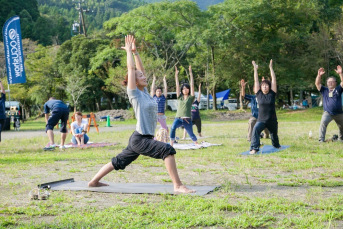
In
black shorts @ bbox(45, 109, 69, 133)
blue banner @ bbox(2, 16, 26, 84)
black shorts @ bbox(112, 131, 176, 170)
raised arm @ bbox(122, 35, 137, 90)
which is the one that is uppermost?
blue banner @ bbox(2, 16, 26, 84)

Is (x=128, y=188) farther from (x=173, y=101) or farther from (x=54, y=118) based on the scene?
(x=173, y=101)

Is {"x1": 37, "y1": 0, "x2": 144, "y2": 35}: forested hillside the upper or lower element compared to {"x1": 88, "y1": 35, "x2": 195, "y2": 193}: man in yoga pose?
upper

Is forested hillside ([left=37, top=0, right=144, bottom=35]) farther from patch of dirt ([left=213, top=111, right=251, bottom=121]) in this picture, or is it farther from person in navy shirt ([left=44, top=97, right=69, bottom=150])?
person in navy shirt ([left=44, top=97, right=69, bottom=150])

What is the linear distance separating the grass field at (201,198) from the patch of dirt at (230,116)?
26752 millimetres

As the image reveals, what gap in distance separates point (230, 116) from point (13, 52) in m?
20.6

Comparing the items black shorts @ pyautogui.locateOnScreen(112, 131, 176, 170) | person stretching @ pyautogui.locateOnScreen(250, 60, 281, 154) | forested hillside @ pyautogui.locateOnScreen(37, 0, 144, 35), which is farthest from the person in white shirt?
forested hillside @ pyautogui.locateOnScreen(37, 0, 144, 35)

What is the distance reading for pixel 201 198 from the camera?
5227 millimetres

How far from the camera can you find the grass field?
4195 millimetres

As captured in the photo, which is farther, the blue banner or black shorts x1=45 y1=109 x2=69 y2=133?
the blue banner

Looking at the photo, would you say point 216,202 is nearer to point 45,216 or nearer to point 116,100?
point 45,216

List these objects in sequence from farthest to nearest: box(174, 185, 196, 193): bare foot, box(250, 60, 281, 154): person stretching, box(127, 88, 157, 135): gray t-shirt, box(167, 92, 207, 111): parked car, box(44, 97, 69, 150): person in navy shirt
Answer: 1. box(167, 92, 207, 111): parked car
2. box(44, 97, 69, 150): person in navy shirt
3. box(250, 60, 281, 154): person stretching
4. box(127, 88, 157, 135): gray t-shirt
5. box(174, 185, 196, 193): bare foot

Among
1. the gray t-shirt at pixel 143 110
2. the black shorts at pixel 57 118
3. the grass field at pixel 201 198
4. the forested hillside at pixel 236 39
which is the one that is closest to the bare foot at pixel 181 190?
the grass field at pixel 201 198

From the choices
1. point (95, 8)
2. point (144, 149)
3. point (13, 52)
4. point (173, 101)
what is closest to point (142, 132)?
point (144, 149)

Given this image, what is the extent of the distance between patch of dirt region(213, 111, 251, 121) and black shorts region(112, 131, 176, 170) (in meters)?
30.2
